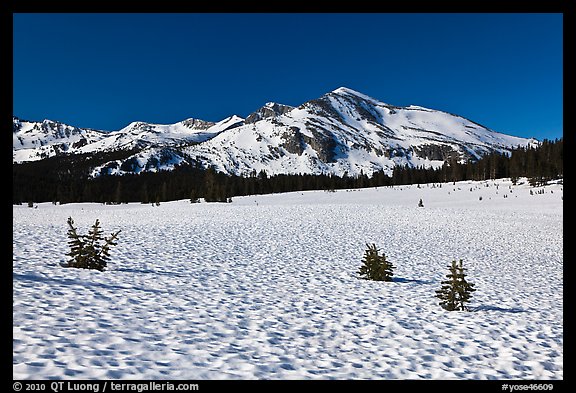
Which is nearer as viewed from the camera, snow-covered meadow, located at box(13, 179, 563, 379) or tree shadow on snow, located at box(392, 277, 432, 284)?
snow-covered meadow, located at box(13, 179, 563, 379)

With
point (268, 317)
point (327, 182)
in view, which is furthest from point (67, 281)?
point (327, 182)

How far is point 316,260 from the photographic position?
1667 cm

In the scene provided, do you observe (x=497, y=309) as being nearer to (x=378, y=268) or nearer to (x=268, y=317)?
(x=378, y=268)

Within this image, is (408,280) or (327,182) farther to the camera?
(327,182)

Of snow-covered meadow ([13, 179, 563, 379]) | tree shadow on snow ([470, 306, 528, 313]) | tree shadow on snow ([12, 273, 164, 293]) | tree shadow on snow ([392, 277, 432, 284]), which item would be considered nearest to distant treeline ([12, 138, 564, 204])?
snow-covered meadow ([13, 179, 563, 379])

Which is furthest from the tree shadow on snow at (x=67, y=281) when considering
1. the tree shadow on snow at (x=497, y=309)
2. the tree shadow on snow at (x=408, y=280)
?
the tree shadow on snow at (x=497, y=309)

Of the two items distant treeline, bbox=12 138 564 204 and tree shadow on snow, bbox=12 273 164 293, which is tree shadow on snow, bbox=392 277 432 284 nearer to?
tree shadow on snow, bbox=12 273 164 293

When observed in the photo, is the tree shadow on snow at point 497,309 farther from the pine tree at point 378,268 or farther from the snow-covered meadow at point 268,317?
the pine tree at point 378,268

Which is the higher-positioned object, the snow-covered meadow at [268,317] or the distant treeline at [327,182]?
the distant treeline at [327,182]

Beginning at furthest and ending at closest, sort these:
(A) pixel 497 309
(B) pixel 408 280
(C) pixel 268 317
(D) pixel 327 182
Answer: (D) pixel 327 182 → (B) pixel 408 280 → (A) pixel 497 309 → (C) pixel 268 317

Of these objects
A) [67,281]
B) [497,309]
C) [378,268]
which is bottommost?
[497,309]
